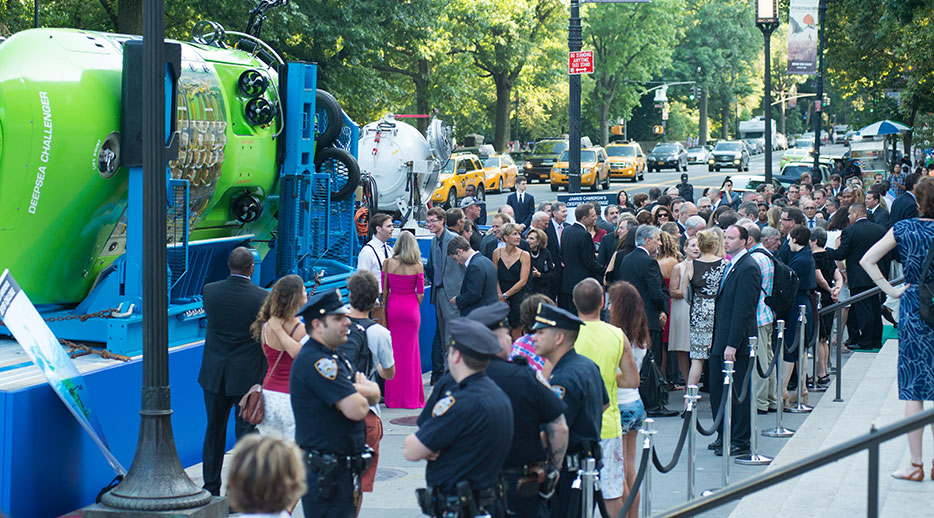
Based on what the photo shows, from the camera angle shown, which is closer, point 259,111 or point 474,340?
point 474,340

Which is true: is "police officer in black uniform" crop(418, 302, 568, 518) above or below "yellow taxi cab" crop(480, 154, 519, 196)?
below

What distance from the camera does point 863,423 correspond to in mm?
9781

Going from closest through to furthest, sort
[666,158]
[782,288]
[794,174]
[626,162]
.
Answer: [782,288] < [794,174] < [626,162] < [666,158]

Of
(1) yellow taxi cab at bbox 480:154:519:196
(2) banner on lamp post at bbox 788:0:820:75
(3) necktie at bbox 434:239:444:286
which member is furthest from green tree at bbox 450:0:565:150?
(3) necktie at bbox 434:239:444:286

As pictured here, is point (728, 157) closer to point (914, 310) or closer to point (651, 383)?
point (651, 383)

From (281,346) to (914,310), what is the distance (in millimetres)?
4233

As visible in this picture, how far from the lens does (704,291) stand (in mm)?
10734

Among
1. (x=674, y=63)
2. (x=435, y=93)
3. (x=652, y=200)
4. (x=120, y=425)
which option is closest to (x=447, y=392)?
(x=120, y=425)

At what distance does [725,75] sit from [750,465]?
89.2 m

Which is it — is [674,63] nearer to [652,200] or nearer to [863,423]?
[652,200]

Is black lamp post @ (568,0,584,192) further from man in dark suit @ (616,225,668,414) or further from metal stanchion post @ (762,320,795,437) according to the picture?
metal stanchion post @ (762,320,795,437)

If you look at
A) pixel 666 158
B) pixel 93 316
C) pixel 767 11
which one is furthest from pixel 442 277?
pixel 666 158

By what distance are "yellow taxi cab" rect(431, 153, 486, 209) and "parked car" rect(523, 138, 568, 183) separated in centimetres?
796

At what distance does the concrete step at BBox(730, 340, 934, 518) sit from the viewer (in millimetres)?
7258
